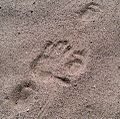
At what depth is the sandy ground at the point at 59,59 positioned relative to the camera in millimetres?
1731

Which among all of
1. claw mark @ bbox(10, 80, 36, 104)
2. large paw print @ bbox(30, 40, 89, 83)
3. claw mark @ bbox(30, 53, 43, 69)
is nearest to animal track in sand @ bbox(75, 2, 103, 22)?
large paw print @ bbox(30, 40, 89, 83)

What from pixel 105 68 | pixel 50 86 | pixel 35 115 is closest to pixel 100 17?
pixel 105 68

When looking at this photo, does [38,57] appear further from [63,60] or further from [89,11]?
[89,11]

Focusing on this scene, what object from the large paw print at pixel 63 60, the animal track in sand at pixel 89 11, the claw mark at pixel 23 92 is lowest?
the claw mark at pixel 23 92

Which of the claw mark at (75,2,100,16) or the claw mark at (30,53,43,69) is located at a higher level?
the claw mark at (75,2,100,16)

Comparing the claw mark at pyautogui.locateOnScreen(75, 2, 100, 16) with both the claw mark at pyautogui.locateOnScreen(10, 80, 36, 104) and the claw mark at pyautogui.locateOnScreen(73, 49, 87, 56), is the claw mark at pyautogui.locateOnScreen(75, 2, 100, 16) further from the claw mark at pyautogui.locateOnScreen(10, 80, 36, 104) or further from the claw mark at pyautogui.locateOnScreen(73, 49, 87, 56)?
the claw mark at pyautogui.locateOnScreen(10, 80, 36, 104)

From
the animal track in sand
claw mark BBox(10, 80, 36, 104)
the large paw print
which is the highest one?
the animal track in sand

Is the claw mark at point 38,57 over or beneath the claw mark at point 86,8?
beneath

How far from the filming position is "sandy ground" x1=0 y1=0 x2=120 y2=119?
1.73m

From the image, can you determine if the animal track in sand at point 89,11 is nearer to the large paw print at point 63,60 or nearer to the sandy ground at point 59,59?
the sandy ground at point 59,59

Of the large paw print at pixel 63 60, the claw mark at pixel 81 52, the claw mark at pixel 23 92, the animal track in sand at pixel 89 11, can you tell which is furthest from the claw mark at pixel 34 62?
the animal track in sand at pixel 89 11

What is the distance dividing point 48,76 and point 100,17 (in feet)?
2.12

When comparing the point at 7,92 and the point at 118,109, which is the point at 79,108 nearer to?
the point at 118,109

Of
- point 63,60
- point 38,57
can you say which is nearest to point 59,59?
point 63,60
